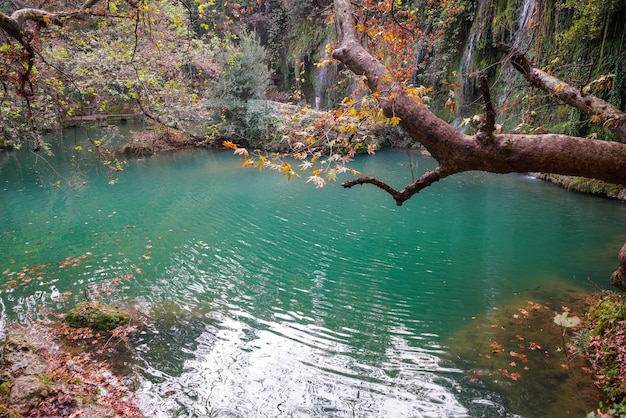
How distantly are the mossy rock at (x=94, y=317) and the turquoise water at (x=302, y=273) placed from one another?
0.48m

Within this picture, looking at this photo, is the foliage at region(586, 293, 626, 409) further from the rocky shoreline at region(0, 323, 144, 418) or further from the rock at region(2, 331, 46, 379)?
the rock at region(2, 331, 46, 379)

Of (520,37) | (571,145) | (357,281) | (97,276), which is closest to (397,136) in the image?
(520,37)

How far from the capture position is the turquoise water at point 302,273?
445 cm

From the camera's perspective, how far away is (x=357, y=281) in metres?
7.05

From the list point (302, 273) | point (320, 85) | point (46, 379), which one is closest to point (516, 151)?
point (46, 379)

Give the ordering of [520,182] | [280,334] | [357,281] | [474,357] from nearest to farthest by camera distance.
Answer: [474,357] < [280,334] < [357,281] < [520,182]

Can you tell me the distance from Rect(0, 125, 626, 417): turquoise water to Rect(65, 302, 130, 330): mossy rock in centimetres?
48

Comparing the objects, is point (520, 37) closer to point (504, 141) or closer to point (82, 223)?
point (504, 141)

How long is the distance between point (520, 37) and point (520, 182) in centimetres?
549

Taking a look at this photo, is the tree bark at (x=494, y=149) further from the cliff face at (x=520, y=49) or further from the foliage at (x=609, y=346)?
the foliage at (x=609, y=346)

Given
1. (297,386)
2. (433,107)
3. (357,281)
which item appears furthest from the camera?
(433,107)

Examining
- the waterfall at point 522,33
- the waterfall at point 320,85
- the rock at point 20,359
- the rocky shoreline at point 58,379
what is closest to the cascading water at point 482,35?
the waterfall at point 522,33

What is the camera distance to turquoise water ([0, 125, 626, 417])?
4453 millimetres

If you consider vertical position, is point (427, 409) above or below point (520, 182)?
below
